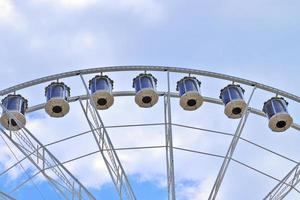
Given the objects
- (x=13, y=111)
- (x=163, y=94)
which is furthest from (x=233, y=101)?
(x=13, y=111)

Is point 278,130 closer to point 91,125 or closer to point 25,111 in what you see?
point 91,125

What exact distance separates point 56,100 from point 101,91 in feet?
5.69

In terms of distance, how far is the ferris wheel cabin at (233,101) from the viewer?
2395 centimetres

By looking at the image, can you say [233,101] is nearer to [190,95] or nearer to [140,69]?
[190,95]

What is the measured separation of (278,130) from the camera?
939 inches

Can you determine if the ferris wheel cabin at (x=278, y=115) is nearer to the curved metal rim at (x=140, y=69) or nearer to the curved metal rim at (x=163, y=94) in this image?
the curved metal rim at (x=140, y=69)

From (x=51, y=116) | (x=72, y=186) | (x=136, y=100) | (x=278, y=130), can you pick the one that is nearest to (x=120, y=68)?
(x=136, y=100)

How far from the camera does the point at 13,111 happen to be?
22844 mm

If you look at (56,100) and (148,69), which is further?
(148,69)

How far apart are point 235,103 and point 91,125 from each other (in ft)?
18.6

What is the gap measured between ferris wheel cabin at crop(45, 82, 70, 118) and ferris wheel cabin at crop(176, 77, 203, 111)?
4.45 meters

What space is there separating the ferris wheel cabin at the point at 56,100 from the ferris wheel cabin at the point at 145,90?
2.76 metres

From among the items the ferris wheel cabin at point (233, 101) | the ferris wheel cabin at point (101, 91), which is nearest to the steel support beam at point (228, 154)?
the ferris wheel cabin at point (233, 101)

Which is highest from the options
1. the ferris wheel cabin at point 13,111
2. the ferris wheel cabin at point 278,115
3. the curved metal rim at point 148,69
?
the curved metal rim at point 148,69
